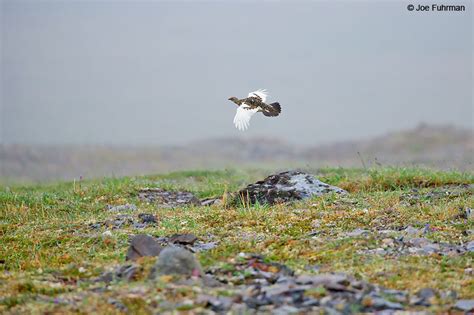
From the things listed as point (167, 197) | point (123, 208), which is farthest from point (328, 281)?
point (167, 197)

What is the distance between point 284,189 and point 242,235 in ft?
12.9

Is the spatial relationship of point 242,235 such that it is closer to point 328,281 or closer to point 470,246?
point 470,246

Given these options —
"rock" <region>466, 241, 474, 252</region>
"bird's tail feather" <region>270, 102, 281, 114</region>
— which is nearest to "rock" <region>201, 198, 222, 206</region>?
"bird's tail feather" <region>270, 102, 281, 114</region>

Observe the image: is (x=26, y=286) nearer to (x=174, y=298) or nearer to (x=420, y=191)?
(x=174, y=298)

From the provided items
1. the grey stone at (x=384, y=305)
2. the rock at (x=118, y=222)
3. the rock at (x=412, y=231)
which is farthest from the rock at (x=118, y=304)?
the rock at (x=118, y=222)

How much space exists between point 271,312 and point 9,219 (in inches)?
384

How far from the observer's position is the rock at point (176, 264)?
8.69 meters

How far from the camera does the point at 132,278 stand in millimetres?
8953

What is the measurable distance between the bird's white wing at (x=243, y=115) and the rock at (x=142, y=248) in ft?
21.0

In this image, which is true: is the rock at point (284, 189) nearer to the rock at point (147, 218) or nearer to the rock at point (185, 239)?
the rock at point (147, 218)

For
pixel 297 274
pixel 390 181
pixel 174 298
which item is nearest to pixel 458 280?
pixel 297 274

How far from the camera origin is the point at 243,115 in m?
16.5

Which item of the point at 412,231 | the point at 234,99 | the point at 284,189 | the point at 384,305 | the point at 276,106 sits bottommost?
the point at 384,305

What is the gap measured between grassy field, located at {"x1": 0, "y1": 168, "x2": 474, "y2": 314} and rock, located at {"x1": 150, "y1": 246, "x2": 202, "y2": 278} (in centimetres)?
27
